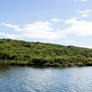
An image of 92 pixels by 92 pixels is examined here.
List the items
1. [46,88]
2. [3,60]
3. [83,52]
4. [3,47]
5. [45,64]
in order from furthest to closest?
[83,52] < [3,47] < [3,60] < [45,64] < [46,88]

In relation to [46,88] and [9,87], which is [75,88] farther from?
[9,87]

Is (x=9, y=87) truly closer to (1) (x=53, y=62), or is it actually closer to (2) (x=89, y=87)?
(2) (x=89, y=87)

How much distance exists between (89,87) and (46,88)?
7.31m

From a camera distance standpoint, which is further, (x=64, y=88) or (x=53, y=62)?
(x=53, y=62)

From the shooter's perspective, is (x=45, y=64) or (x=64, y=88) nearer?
(x=64, y=88)

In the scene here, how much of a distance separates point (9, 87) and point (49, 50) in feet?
223

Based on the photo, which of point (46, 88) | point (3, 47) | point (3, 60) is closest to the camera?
point (46, 88)

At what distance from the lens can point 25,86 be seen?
100ft

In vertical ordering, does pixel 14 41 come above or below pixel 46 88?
above

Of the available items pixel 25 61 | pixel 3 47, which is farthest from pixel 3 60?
pixel 3 47

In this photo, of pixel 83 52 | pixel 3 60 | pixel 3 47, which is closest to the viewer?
pixel 3 60

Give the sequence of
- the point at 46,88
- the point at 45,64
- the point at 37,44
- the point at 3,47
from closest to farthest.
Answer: the point at 46,88 < the point at 45,64 < the point at 3,47 < the point at 37,44

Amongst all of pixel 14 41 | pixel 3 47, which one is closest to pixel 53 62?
pixel 3 47

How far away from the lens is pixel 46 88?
29.3m
